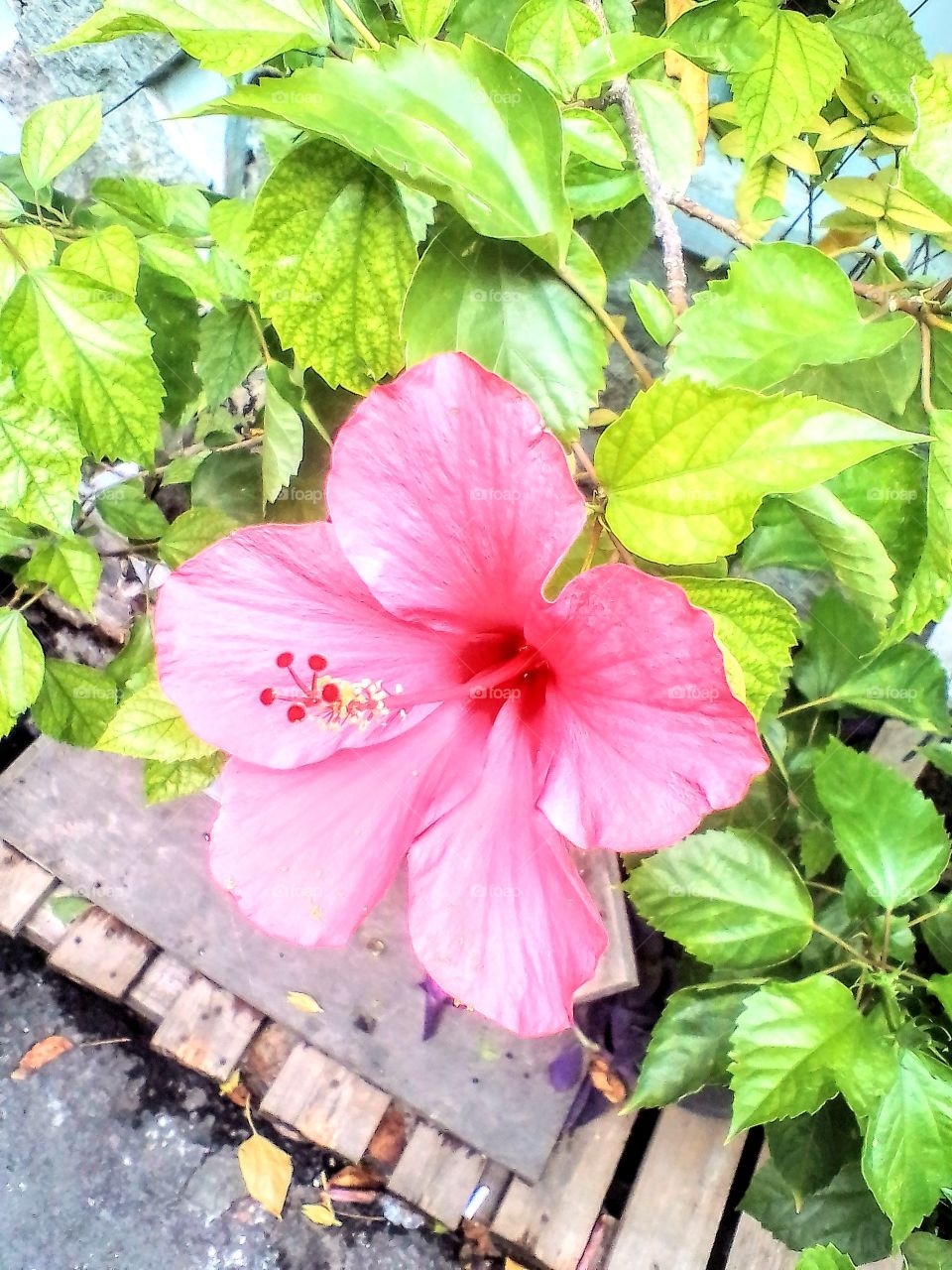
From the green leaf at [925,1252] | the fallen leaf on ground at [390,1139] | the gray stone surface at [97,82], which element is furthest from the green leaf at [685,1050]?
the gray stone surface at [97,82]

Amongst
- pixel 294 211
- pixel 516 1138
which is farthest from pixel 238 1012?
pixel 294 211

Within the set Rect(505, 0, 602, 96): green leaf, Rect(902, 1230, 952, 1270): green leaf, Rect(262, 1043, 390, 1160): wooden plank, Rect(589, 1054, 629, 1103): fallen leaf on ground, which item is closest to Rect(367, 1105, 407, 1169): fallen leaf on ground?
Rect(262, 1043, 390, 1160): wooden plank

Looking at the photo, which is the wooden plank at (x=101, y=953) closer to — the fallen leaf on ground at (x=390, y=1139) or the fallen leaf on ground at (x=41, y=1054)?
the fallen leaf on ground at (x=41, y=1054)

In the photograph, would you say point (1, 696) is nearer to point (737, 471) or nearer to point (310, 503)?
point (310, 503)

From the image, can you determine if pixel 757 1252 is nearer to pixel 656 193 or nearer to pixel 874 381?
pixel 874 381

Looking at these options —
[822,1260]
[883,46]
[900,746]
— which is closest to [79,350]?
[883,46]

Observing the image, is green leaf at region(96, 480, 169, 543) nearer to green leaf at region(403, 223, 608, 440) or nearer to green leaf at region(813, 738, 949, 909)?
green leaf at region(403, 223, 608, 440)
